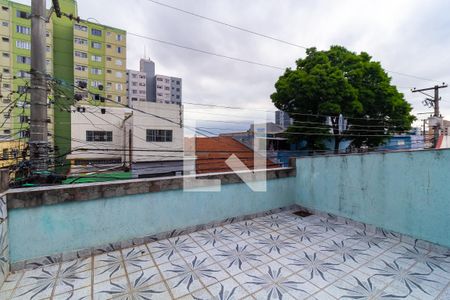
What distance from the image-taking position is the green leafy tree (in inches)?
398

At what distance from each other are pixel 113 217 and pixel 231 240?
170 cm

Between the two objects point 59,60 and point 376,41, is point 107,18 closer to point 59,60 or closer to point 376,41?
point 376,41

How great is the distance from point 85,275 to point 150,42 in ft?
18.7

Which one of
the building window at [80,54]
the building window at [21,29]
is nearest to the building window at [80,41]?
the building window at [80,54]

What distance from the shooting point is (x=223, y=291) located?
6.64 ft

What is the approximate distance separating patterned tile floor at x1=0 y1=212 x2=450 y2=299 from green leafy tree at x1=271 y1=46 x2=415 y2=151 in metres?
8.20

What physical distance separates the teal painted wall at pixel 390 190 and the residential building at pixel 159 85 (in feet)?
165

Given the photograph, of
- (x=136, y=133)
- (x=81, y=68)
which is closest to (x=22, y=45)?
(x=81, y=68)

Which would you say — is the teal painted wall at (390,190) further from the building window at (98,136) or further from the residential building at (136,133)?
the building window at (98,136)

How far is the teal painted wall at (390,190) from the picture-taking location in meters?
2.80

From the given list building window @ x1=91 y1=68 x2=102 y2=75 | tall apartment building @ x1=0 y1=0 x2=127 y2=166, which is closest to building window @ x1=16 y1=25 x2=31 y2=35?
tall apartment building @ x1=0 y1=0 x2=127 y2=166

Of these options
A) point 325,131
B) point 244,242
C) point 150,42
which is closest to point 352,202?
point 244,242

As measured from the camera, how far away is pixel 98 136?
15.6m

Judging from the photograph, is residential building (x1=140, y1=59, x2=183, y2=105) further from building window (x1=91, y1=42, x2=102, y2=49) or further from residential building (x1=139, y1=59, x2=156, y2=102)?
building window (x1=91, y1=42, x2=102, y2=49)
